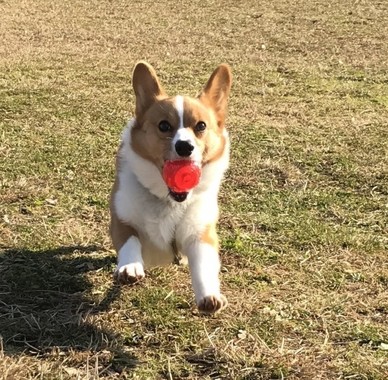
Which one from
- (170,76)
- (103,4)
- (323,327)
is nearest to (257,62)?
(170,76)

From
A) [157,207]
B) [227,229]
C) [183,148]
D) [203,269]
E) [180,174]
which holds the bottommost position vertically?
[227,229]

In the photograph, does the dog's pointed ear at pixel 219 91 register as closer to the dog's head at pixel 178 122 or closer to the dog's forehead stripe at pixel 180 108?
the dog's head at pixel 178 122

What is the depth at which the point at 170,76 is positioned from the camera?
315 inches

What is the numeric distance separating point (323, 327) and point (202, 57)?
666cm

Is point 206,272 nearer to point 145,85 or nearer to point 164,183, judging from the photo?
point 164,183

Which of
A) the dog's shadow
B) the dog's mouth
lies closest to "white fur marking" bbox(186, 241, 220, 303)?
the dog's mouth

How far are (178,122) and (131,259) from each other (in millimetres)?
689

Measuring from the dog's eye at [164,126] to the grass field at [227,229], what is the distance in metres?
0.77

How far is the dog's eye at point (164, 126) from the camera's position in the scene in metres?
3.25

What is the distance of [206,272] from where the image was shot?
3.07 metres

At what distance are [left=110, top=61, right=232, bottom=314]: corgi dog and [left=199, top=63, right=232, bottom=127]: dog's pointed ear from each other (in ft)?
0.05

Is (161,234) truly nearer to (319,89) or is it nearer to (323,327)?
(323,327)

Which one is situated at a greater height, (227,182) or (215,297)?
(215,297)

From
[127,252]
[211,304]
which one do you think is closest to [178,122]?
[127,252]
